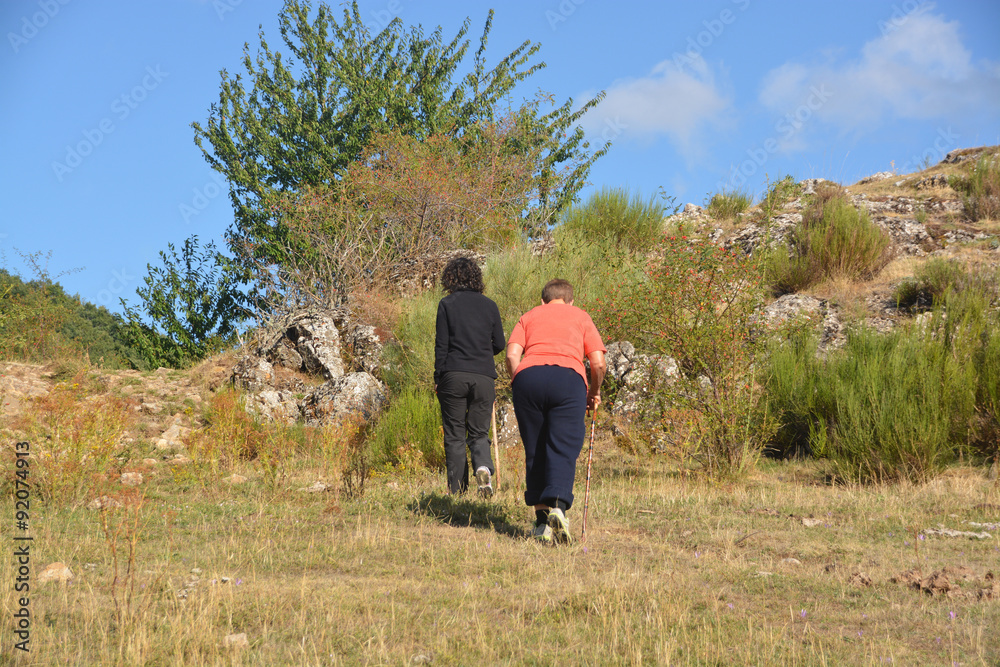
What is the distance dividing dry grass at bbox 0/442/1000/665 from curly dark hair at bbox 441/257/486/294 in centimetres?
187

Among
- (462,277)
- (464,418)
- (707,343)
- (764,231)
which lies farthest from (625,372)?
(764,231)

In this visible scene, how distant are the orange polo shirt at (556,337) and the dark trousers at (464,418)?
1.33 meters

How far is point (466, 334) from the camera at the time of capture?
252 inches

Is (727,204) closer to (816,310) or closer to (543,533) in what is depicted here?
(816,310)

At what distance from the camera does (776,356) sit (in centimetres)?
944

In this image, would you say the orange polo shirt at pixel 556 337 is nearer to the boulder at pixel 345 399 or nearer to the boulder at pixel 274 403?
the boulder at pixel 345 399

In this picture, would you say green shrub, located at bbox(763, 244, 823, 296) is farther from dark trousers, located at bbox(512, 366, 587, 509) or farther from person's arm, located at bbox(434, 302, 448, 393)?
dark trousers, located at bbox(512, 366, 587, 509)

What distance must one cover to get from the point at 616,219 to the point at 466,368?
33.4ft

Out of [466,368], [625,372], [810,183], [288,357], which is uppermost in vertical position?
[810,183]

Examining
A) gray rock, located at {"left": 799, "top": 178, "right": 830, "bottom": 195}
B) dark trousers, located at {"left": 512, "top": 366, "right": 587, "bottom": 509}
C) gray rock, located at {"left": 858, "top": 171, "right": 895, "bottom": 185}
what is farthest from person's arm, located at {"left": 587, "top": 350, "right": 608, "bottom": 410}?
gray rock, located at {"left": 858, "top": 171, "right": 895, "bottom": 185}

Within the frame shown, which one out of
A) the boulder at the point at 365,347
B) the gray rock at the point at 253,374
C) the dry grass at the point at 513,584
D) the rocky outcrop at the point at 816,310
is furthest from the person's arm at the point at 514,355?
the gray rock at the point at 253,374

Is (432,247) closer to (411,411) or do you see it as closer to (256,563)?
(411,411)

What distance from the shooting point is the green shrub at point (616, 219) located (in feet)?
50.6

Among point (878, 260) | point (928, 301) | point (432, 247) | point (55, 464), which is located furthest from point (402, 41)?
point (55, 464)
